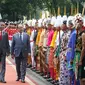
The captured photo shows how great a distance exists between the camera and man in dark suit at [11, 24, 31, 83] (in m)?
13.5

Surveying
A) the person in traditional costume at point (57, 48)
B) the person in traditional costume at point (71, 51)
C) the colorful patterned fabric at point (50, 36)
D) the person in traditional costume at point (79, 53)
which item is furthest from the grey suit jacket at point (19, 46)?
the person in traditional costume at point (79, 53)

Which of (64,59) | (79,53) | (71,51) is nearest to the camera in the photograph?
(79,53)

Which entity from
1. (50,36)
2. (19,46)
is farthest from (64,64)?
(19,46)

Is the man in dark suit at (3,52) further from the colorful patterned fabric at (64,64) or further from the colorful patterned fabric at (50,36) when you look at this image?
the colorful patterned fabric at (64,64)

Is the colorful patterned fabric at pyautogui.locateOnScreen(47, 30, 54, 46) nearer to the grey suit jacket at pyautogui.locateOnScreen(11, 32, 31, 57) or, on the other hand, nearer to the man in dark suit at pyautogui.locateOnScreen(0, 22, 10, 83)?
the grey suit jacket at pyautogui.locateOnScreen(11, 32, 31, 57)

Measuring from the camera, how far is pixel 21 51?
44.7ft

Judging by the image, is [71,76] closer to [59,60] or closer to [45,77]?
[59,60]

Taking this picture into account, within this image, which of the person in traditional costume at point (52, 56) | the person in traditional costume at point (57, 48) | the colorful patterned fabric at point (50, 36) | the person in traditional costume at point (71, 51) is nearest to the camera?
the person in traditional costume at point (71, 51)

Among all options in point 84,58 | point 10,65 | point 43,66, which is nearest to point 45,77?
point 43,66

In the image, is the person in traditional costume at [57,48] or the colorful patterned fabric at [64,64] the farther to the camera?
the person in traditional costume at [57,48]

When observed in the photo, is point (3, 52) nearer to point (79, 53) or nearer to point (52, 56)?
point (52, 56)

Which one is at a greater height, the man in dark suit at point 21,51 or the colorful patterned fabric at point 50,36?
the colorful patterned fabric at point 50,36

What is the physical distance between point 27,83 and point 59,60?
1.68m

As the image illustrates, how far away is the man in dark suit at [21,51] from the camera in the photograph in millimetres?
13539
